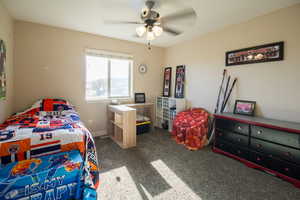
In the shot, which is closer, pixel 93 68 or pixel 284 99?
pixel 284 99

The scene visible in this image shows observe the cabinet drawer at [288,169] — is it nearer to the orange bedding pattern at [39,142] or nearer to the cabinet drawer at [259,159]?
the cabinet drawer at [259,159]

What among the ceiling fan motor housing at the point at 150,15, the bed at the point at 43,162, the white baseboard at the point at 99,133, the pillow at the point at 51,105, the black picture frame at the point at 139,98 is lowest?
the white baseboard at the point at 99,133

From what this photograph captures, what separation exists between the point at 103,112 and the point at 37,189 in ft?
8.45

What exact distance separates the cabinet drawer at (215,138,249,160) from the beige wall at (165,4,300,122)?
0.73 meters

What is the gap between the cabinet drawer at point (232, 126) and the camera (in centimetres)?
223

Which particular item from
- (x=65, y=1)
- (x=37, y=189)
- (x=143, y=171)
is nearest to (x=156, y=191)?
(x=143, y=171)

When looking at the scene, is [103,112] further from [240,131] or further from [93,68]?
[240,131]

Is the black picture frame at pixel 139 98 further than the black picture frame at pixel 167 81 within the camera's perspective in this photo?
No

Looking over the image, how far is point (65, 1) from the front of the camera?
1992 millimetres

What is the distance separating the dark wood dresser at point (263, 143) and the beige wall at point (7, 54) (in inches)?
143

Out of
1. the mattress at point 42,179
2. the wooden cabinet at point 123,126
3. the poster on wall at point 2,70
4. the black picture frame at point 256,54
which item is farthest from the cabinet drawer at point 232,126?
the poster on wall at point 2,70

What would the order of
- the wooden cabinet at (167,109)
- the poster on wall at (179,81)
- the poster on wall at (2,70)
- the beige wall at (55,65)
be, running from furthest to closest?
the poster on wall at (179,81) → the wooden cabinet at (167,109) → the beige wall at (55,65) → the poster on wall at (2,70)

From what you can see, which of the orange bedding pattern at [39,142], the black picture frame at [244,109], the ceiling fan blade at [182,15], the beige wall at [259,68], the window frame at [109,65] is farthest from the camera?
the window frame at [109,65]

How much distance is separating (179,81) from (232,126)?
190cm
